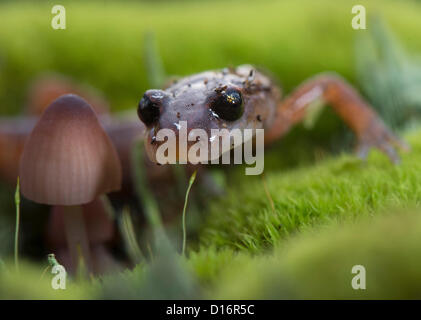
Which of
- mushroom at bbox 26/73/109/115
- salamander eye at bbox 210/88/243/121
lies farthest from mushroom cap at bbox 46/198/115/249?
mushroom at bbox 26/73/109/115

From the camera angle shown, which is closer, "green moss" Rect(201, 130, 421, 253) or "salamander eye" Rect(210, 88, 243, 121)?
"green moss" Rect(201, 130, 421, 253)

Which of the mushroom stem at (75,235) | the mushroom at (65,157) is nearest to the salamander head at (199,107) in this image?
the mushroom at (65,157)

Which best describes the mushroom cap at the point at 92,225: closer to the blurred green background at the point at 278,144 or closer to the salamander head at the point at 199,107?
the blurred green background at the point at 278,144

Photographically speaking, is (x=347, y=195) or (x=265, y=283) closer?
(x=265, y=283)

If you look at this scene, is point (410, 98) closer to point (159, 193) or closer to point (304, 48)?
point (304, 48)

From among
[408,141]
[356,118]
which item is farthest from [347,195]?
[356,118]

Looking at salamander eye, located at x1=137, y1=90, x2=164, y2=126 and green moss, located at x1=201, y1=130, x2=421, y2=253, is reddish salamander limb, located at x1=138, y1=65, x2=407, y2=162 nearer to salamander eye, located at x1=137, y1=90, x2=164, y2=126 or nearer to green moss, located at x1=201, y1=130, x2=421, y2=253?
salamander eye, located at x1=137, y1=90, x2=164, y2=126

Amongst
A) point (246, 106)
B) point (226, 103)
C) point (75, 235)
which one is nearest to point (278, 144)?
point (246, 106)
